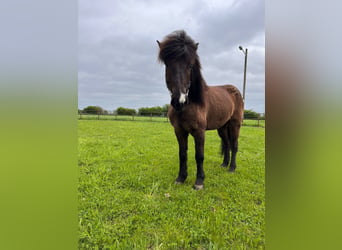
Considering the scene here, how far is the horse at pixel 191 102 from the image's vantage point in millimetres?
2258

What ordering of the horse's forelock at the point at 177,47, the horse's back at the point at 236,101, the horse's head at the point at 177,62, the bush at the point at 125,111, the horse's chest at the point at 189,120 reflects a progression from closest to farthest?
the horse's head at the point at 177,62 < the horse's forelock at the point at 177,47 < the horse's chest at the point at 189,120 < the horse's back at the point at 236,101 < the bush at the point at 125,111

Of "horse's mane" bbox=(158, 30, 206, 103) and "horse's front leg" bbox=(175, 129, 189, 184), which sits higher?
"horse's mane" bbox=(158, 30, 206, 103)

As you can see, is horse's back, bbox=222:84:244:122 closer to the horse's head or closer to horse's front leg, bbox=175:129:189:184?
horse's front leg, bbox=175:129:189:184


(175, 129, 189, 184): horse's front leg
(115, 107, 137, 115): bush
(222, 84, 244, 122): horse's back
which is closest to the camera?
(175, 129, 189, 184): horse's front leg

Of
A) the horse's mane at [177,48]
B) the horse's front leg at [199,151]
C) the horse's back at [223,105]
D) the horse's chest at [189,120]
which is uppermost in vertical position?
the horse's mane at [177,48]

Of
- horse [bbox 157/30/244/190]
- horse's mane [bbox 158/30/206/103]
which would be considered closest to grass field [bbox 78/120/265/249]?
horse [bbox 157/30/244/190]

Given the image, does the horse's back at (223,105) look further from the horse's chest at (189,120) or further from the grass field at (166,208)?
the grass field at (166,208)

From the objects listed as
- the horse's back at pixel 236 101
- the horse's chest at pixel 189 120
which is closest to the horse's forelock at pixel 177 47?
the horse's chest at pixel 189 120

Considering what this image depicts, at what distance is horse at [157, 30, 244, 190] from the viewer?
2.26 m

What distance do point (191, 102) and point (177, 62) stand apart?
691 millimetres

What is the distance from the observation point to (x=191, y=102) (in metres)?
2.72

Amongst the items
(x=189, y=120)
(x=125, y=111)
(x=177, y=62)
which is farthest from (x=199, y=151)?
(x=125, y=111)

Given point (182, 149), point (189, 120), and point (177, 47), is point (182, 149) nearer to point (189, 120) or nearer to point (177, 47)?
point (189, 120)

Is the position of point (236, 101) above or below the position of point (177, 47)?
below
